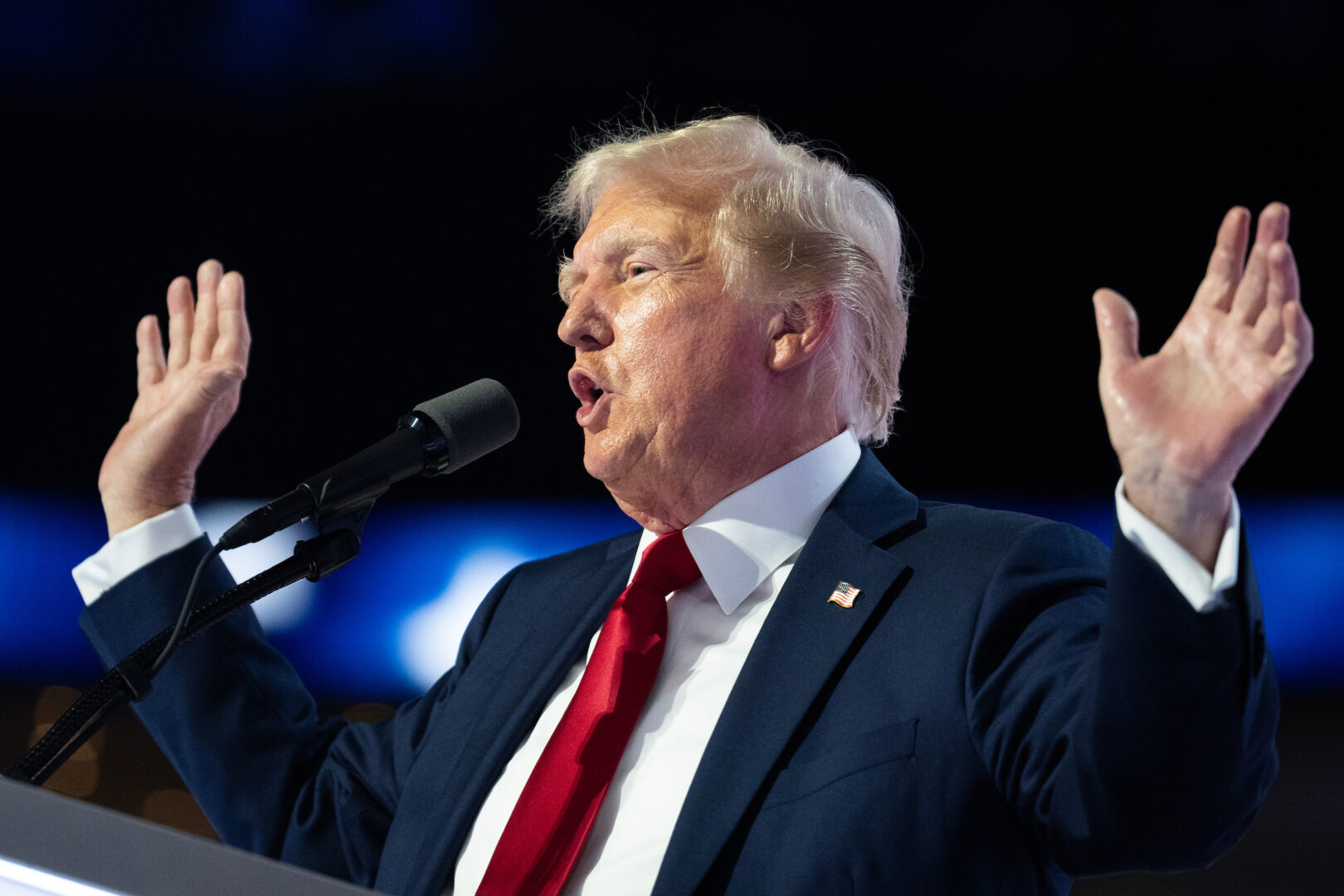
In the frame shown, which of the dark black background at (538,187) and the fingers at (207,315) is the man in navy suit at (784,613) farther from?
the dark black background at (538,187)

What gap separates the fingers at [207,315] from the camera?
179 cm

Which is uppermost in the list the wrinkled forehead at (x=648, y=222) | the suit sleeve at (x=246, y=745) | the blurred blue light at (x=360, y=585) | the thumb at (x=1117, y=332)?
the wrinkled forehead at (x=648, y=222)

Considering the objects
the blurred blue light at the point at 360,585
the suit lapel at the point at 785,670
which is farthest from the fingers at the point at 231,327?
the blurred blue light at the point at 360,585

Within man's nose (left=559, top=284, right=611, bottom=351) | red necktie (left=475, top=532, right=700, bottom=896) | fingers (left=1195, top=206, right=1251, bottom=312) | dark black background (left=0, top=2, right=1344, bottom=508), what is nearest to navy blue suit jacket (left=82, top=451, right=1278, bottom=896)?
red necktie (left=475, top=532, right=700, bottom=896)

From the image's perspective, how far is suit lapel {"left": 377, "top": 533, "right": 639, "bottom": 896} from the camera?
155cm

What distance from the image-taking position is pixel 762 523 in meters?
1.63

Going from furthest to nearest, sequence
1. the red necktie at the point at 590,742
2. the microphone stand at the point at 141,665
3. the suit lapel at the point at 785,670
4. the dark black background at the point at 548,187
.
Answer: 1. the dark black background at the point at 548,187
2. the red necktie at the point at 590,742
3. the suit lapel at the point at 785,670
4. the microphone stand at the point at 141,665

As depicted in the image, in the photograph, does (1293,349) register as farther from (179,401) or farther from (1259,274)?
(179,401)

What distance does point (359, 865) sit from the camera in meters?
1.75

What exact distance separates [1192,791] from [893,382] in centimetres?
92

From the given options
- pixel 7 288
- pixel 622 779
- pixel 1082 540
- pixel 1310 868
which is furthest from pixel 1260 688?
pixel 7 288

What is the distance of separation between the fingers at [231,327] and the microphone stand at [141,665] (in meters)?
0.55

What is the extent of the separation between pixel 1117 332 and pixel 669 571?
2.37 ft

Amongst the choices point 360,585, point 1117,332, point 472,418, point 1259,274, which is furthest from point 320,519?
point 360,585
